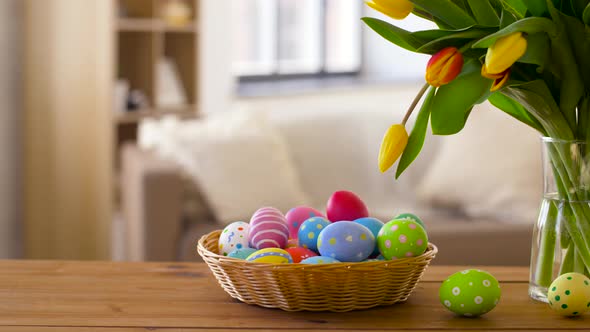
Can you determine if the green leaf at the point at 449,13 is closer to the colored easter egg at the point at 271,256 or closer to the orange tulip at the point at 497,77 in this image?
the orange tulip at the point at 497,77

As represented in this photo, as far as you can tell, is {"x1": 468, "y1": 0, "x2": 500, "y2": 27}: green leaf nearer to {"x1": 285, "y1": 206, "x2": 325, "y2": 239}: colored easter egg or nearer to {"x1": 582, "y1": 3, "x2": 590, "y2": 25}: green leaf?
{"x1": 582, "y1": 3, "x2": 590, "y2": 25}: green leaf

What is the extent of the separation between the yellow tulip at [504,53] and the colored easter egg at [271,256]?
344 mm

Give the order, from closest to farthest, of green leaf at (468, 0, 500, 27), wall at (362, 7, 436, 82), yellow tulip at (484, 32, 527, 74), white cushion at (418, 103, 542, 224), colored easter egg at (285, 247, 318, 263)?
yellow tulip at (484, 32, 527, 74), green leaf at (468, 0, 500, 27), colored easter egg at (285, 247, 318, 263), white cushion at (418, 103, 542, 224), wall at (362, 7, 436, 82)

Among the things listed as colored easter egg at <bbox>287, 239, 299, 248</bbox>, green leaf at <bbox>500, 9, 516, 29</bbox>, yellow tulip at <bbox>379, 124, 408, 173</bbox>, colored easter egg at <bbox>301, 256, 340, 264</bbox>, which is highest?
green leaf at <bbox>500, 9, 516, 29</bbox>

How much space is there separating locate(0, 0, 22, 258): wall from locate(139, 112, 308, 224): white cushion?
79 centimetres

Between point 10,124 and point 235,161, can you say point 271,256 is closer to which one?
point 235,161

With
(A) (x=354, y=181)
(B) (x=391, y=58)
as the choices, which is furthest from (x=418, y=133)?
(B) (x=391, y=58)

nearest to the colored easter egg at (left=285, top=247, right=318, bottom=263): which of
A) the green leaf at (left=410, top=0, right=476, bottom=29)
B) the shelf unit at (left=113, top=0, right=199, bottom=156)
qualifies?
the green leaf at (left=410, top=0, right=476, bottom=29)

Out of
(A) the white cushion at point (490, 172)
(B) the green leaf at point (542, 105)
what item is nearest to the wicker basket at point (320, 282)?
(B) the green leaf at point (542, 105)

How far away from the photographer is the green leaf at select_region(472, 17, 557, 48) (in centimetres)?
92

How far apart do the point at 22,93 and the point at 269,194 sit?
1348 millimetres

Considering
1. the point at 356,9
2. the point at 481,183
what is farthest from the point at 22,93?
the point at 356,9

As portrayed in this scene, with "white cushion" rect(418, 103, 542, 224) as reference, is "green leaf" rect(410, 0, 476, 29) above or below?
above

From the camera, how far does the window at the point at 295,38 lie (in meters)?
5.15
